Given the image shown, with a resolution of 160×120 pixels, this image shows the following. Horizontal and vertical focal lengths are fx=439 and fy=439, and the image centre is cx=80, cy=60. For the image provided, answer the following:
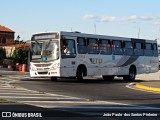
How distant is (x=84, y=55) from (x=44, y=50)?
277 cm

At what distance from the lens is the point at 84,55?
27719 mm

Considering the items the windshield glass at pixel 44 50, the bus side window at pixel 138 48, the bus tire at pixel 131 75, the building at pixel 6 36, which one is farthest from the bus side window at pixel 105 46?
the building at pixel 6 36

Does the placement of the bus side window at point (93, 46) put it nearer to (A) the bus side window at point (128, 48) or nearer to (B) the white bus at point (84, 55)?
(B) the white bus at point (84, 55)

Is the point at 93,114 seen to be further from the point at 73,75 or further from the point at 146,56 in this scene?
the point at 146,56

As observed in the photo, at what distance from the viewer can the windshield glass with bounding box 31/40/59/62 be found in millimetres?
26078

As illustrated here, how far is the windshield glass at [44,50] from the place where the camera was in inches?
1027

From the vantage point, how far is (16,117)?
1051cm

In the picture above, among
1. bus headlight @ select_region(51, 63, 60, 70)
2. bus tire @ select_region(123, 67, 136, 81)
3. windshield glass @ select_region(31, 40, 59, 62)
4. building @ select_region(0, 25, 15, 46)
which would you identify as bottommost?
bus tire @ select_region(123, 67, 136, 81)

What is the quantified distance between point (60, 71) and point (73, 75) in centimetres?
122

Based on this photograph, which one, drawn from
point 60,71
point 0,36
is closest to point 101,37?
point 60,71

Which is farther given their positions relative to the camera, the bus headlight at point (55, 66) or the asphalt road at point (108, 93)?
the bus headlight at point (55, 66)

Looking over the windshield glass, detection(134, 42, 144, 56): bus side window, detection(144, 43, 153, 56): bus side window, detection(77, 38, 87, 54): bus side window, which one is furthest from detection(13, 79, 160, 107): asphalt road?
detection(144, 43, 153, 56): bus side window

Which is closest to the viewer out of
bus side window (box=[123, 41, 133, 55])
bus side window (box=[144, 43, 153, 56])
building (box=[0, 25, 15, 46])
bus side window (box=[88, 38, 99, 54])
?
bus side window (box=[88, 38, 99, 54])

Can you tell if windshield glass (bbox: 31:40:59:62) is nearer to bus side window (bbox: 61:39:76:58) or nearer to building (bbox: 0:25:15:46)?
bus side window (bbox: 61:39:76:58)
